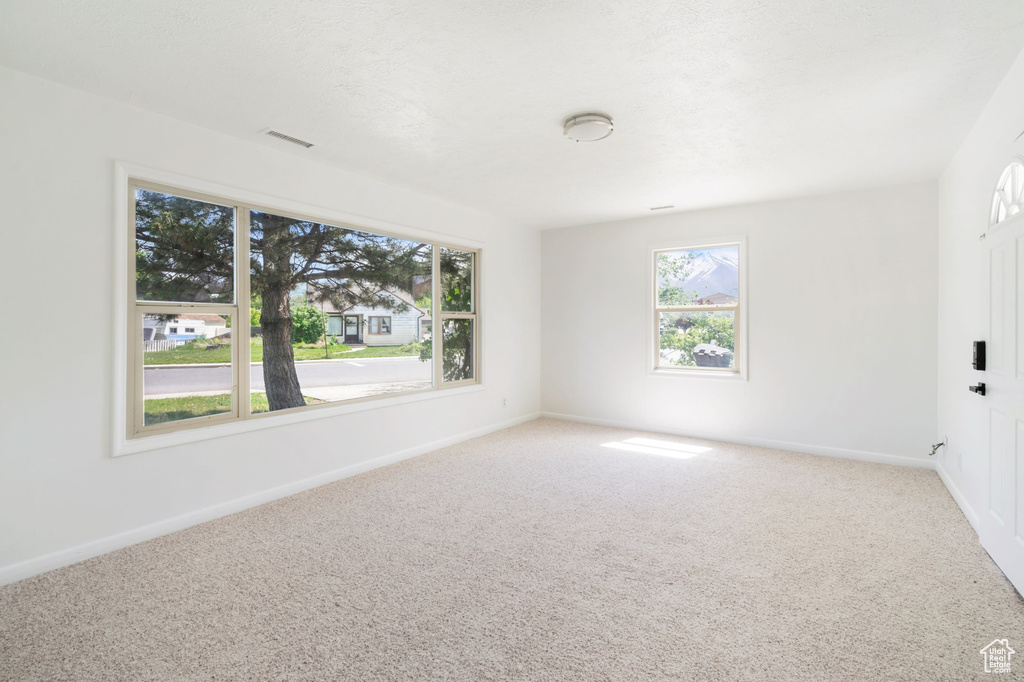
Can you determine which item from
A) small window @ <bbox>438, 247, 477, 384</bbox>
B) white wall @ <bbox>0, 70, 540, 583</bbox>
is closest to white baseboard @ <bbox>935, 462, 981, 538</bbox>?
small window @ <bbox>438, 247, 477, 384</bbox>

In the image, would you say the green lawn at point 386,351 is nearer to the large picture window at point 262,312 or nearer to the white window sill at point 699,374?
the large picture window at point 262,312

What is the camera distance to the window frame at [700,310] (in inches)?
198

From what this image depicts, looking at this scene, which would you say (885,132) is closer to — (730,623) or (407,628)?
(730,623)

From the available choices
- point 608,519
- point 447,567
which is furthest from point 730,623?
point 447,567

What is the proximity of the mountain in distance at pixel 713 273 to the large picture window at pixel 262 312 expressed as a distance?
2781mm

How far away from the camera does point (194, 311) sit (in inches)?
124

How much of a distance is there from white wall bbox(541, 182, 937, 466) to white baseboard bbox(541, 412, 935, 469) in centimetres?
1

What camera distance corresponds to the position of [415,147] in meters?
3.41

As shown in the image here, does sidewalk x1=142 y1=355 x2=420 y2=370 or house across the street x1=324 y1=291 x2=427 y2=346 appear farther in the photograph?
house across the street x1=324 y1=291 x2=427 y2=346

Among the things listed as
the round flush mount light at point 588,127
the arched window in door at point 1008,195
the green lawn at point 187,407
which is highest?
the round flush mount light at point 588,127

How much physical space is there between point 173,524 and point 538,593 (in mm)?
2285

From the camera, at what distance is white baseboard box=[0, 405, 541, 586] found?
2.45m

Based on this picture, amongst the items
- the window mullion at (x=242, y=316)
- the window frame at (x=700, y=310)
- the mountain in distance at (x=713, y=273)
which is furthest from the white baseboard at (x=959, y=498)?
the window mullion at (x=242, y=316)

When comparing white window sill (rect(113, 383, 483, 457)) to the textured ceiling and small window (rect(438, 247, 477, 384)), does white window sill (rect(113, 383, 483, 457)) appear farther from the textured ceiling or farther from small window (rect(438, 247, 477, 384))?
the textured ceiling
